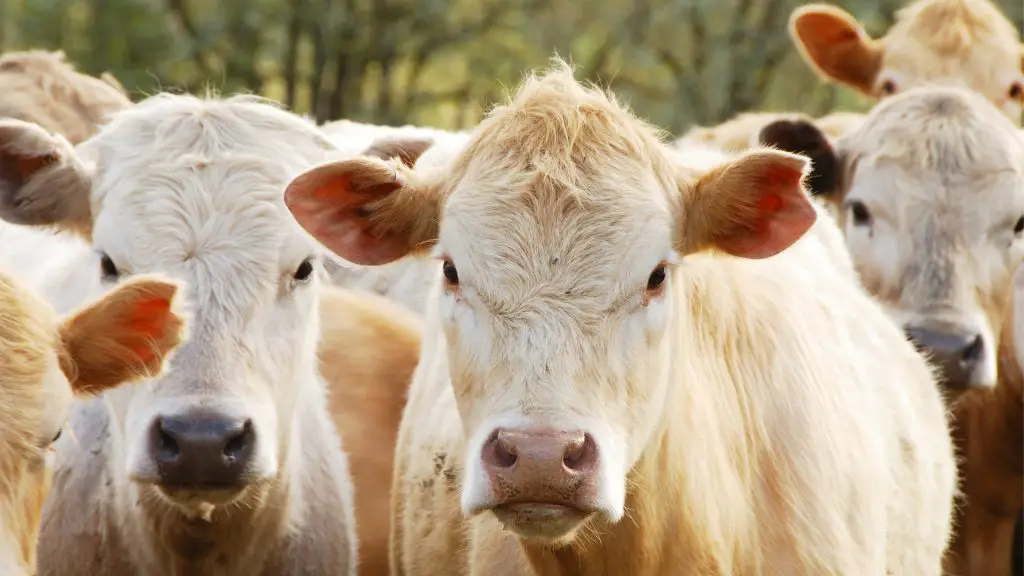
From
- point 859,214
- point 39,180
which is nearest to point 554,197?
Answer: point 39,180

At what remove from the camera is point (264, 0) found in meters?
14.0

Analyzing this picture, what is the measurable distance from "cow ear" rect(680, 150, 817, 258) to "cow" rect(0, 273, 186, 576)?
130 centimetres

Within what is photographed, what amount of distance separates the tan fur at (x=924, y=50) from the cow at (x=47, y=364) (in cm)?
Result: 535

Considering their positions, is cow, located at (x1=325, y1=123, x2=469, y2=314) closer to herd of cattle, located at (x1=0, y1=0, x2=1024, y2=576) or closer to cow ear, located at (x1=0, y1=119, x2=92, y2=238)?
herd of cattle, located at (x1=0, y1=0, x2=1024, y2=576)

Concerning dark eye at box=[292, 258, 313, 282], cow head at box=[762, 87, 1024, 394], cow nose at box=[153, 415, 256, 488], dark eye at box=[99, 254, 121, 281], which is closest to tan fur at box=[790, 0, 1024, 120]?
cow head at box=[762, 87, 1024, 394]

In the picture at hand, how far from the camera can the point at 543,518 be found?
148 inches

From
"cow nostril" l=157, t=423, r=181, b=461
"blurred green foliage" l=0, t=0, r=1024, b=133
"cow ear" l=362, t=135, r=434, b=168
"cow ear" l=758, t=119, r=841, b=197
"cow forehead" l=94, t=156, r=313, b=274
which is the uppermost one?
"blurred green foliage" l=0, t=0, r=1024, b=133

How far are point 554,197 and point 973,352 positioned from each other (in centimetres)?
297

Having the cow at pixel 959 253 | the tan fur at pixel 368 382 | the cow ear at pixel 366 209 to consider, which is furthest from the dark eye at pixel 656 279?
the cow at pixel 959 253

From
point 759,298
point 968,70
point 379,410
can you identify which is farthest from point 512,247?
point 968,70

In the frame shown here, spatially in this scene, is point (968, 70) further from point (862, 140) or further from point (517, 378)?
point (517, 378)

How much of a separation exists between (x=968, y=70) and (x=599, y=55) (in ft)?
21.5

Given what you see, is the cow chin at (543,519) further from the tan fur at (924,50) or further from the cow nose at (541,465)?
the tan fur at (924,50)

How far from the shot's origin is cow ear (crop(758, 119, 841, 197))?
23.5 feet
